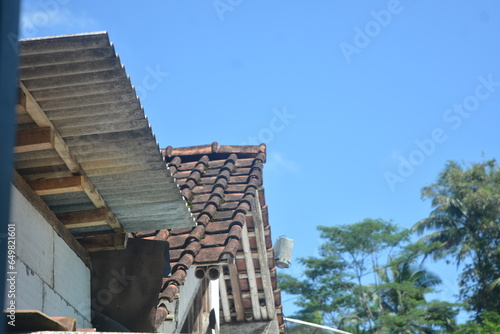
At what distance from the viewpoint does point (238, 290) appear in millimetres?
9516

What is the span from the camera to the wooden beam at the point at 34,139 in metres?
4.62

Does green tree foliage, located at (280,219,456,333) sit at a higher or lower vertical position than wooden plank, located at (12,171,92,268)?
higher

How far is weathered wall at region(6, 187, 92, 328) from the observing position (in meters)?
4.71

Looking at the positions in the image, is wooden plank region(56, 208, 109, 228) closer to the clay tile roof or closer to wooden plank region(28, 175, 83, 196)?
wooden plank region(28, 175, 83, 196)

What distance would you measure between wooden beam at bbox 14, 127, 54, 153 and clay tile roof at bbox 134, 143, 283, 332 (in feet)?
6.31

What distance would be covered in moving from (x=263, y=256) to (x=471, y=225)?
31.3m

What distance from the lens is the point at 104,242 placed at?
603 centimetres

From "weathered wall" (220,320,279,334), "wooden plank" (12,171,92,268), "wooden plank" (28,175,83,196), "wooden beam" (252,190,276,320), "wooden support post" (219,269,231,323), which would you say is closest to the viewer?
"wooden plank" (12,171,92,268)

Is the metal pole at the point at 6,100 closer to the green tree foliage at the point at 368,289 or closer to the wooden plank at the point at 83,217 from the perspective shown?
the wooden plank at the point at 83,217

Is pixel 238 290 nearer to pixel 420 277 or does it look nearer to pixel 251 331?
pixel 251 331

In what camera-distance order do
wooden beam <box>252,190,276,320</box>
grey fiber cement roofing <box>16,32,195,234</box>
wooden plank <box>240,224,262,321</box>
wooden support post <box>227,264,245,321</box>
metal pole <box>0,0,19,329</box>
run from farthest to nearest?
1. wooden support post <box>227,264,245,321</box>
2. wooden plank <box>240,224,262,321</box>
3. wooden beam <box>252,190,276,320</box>
4. grey fiber cement roofing <box>16,32,195,234</box>
5. metal pole <box>0,0,19,329</box>

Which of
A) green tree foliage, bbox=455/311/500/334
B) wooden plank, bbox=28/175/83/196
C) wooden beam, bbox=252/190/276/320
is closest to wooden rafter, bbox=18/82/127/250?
wooden plank, bbox=28/175/83/196

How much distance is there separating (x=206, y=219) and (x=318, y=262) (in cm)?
3213

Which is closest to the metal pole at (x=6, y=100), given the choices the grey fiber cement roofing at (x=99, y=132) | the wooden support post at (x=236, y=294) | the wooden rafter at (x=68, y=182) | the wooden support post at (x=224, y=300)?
the grey fiber cement roofing at (x=99, y=132)
